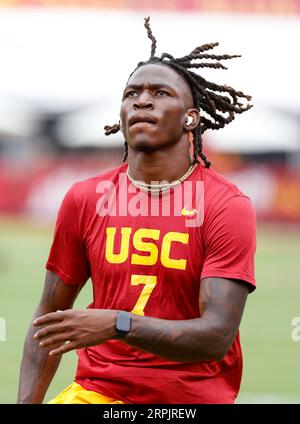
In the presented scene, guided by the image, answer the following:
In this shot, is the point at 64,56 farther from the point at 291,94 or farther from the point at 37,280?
the point at 37,280

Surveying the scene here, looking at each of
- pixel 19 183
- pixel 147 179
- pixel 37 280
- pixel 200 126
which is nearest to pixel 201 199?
pixel 147 179

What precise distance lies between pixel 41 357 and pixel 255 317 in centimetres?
939

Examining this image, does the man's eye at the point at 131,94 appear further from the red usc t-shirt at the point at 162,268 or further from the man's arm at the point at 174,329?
the man's arm at the point at 174,329

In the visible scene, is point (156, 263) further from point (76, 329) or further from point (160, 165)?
point (76, 329)

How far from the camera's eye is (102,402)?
4852 mm

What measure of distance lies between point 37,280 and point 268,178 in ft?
57.4

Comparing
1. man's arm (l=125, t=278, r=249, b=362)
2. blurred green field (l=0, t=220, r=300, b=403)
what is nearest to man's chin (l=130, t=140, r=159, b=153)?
man's arm (l=125, t=278, r=249, b=362)

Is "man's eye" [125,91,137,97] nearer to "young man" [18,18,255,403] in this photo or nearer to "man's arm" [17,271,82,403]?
"young man" [18,18,255,403]

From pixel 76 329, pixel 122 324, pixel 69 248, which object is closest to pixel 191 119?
pixel 69 248

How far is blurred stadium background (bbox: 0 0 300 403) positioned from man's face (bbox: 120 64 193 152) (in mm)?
22491

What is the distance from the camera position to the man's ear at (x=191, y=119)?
5.17 meters

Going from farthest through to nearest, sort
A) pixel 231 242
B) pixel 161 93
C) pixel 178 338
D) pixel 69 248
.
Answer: pixel 69 248 → pixel 161 93 → pixel 231 242 → pixel 178 338

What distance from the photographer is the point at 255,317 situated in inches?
563

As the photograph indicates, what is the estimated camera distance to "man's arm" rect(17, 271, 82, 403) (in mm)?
5090
